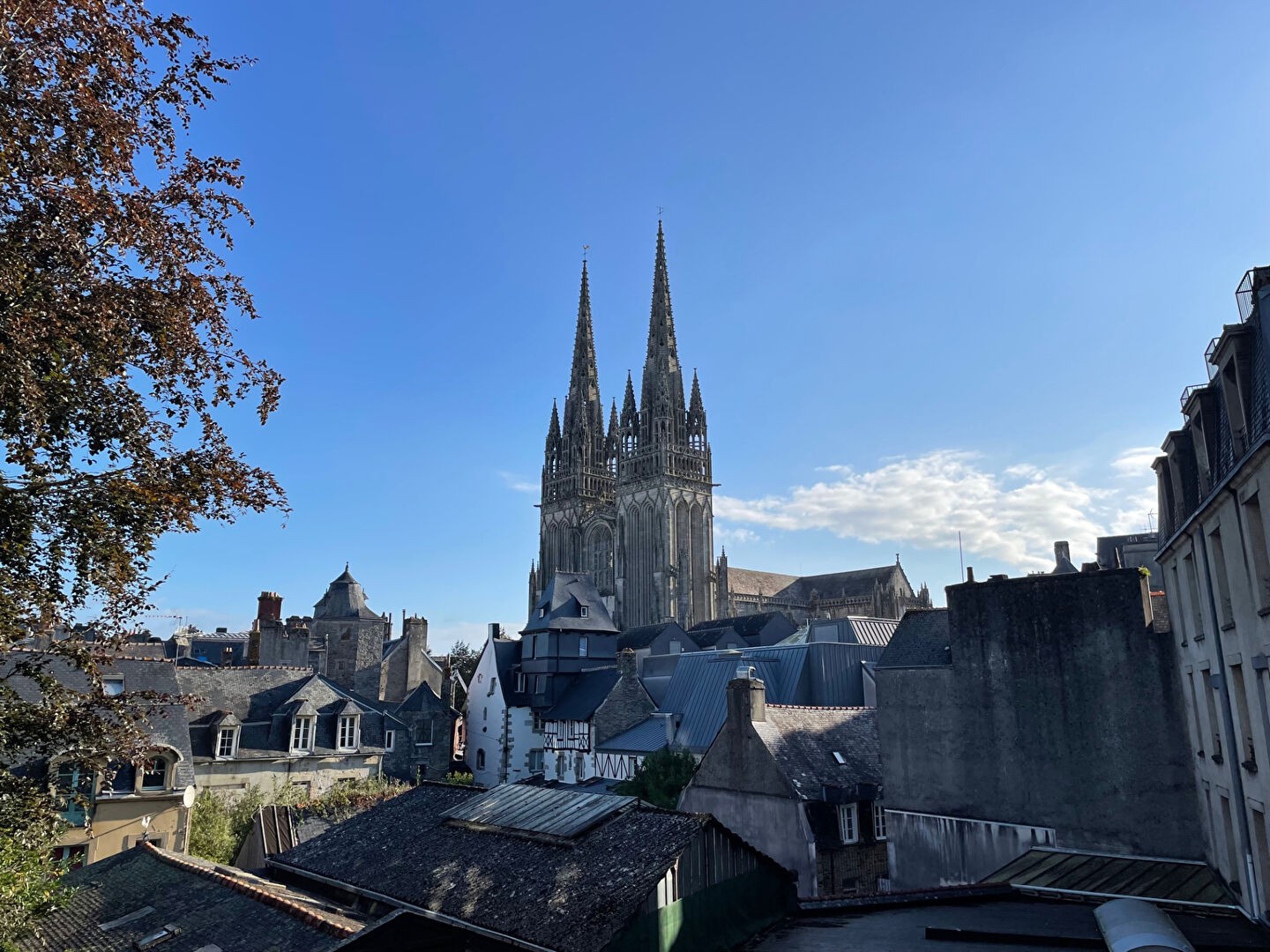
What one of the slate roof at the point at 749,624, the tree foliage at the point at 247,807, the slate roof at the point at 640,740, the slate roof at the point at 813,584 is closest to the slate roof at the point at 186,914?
the tree foliage at the point at 247,807

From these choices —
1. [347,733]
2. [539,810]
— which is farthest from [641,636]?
[539,810]

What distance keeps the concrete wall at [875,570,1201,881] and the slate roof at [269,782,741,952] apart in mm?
8069

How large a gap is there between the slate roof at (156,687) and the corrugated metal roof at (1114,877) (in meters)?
22.0

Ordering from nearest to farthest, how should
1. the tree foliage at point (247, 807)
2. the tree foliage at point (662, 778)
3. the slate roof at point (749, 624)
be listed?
the tree foliage at point (247, 807)
the tree foliage at point (662, 778)
the slate roof at point (749, 624)

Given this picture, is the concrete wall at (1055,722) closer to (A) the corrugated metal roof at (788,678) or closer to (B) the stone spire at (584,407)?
(A) the corrugated metal roof at (788,678)

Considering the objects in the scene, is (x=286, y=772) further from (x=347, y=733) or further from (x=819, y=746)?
(x=819, y=746)

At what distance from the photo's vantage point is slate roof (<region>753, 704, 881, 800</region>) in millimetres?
22922

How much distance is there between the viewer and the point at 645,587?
3612 inches

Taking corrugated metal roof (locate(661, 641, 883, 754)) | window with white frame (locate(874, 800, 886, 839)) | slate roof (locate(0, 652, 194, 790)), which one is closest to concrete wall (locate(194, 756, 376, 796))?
slate roof (locate(0, 652, 194, 790))

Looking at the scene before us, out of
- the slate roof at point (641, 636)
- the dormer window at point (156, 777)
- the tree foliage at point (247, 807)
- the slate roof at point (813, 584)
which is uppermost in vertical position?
the slate roof at point (813, 584)

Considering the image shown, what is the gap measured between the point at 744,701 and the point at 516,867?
35.7 feet

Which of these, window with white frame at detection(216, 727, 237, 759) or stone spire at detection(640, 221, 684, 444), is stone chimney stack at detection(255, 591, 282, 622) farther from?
stone spire at detection(640, 221, 684, 444)

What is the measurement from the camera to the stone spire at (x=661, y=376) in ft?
318

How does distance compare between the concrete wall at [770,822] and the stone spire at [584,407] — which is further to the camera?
the stone spire at [584,407]
